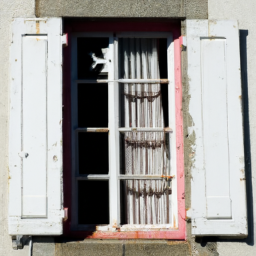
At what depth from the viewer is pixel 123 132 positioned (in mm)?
4230

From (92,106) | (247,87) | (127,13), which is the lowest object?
(92,106)

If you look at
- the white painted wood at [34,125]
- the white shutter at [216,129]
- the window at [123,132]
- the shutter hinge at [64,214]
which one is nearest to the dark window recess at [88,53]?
the window at [123,132]

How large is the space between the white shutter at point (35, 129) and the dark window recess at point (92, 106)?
363mm

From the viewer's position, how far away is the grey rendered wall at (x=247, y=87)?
399 centimetres

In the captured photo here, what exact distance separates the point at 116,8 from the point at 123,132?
985 millimetres

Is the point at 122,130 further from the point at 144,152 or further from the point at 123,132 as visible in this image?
the point at 144,152

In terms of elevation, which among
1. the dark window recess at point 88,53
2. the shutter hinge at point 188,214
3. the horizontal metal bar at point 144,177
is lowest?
the shutter hinge at point 188,214

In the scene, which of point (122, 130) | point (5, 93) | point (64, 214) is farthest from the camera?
point (122, 130)

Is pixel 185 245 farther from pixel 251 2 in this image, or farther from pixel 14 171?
pixel 251 2

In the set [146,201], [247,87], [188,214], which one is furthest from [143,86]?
[188,214]

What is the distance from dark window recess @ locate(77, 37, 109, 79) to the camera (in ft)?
14.2

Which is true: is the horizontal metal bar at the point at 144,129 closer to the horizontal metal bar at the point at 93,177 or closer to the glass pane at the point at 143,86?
the glass pane at the point at 143,86

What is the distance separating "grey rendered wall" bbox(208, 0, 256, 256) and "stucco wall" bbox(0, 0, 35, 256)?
1504 mm

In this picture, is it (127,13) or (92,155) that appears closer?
(127,13)
